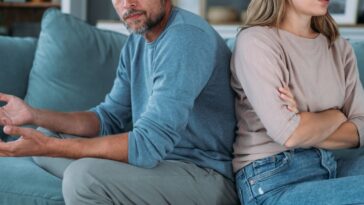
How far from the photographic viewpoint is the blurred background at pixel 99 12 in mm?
3562

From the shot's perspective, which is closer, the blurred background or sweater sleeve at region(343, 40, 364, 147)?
sweater sleeve at region(343, 40, 364, 147)

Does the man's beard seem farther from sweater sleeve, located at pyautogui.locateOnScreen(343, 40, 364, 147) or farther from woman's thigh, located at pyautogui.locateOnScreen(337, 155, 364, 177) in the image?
woman's thigh, located at pyautogui.locateOnScreen(337, 155, 364, 177)

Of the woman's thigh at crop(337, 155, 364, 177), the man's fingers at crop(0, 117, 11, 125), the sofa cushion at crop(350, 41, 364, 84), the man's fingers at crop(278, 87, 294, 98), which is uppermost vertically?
the man's fingers at crop(278, 87, 294, 98)

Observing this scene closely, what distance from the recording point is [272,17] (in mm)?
1567

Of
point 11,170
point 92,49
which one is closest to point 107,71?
point 92,49

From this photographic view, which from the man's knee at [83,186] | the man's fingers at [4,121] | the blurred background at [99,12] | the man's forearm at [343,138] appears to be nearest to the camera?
the man's knee at [83,186]

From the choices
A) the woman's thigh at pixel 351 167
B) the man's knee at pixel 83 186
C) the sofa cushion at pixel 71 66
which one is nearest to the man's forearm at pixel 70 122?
the sofa cushion at pixel 71 66

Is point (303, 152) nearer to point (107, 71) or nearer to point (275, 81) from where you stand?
point (275, 81)

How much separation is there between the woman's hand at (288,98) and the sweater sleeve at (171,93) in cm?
20

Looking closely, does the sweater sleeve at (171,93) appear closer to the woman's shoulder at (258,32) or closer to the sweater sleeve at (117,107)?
the woman's shoulder at (258,32)

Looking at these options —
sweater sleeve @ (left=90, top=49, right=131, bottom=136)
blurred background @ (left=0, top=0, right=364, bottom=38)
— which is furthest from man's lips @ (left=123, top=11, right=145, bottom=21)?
blurred background @ (left=0, top=0, right=364, bottom=38)

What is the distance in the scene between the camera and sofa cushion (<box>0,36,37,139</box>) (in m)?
2.12

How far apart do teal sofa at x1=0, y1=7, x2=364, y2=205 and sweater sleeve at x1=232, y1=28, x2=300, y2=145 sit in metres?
0.54

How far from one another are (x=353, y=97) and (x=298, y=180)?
1.10 feet
